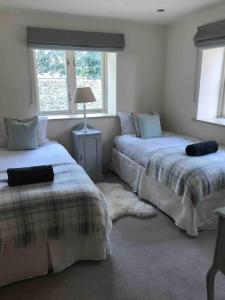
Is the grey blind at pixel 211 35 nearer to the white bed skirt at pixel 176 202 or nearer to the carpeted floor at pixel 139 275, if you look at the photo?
the white bed skirt at pixel 176 202

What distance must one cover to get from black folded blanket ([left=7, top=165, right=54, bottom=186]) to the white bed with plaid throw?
0.16 ft

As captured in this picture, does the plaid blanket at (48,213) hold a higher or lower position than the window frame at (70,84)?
lower

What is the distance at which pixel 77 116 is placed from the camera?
150 inches

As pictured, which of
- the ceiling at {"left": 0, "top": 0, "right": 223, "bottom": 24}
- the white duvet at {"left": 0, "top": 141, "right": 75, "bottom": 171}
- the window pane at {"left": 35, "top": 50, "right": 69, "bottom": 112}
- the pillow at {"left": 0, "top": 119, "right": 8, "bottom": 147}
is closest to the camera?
the white duvet at {"left": 0, "top": 141, "right": 75, "bottom": 171}

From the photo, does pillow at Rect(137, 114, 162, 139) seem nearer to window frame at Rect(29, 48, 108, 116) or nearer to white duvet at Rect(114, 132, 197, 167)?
white duvet at Rect(114, 132, 197, 167)

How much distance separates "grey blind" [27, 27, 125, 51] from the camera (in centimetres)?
322

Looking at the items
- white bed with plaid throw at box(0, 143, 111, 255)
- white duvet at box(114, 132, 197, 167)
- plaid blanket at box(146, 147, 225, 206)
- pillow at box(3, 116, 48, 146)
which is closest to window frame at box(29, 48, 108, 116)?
pillow at box(3, 116, 48, 146)

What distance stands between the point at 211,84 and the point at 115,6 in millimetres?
1613

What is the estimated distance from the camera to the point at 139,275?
1.89 meters

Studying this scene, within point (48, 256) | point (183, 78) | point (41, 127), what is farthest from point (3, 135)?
point (183, 78)

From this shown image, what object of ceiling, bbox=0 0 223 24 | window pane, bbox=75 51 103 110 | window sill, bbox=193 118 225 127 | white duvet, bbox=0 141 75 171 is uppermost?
ceiling, bbox=0 0 223 24

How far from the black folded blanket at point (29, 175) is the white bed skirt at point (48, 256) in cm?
49

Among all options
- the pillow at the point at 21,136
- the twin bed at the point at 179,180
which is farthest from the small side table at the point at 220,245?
the pillow at the point at 21,136

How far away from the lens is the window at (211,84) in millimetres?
3326
